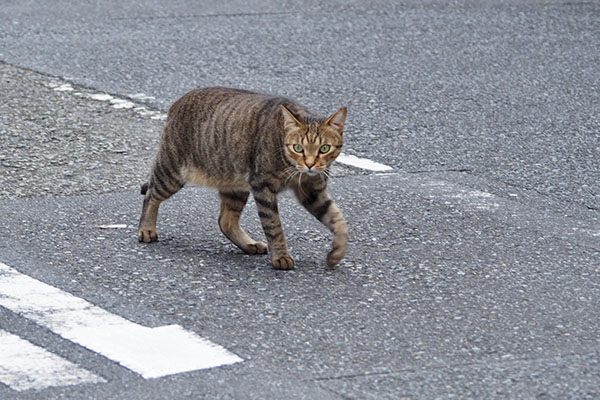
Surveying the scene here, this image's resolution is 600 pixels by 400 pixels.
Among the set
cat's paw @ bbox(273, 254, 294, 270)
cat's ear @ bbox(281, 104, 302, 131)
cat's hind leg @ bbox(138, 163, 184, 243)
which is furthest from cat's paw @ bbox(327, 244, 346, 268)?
cat's hind leg @ bbox(138, 163, 184, 243)

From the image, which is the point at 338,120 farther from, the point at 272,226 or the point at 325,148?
the point at 272,226

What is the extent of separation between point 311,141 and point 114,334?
1.39m

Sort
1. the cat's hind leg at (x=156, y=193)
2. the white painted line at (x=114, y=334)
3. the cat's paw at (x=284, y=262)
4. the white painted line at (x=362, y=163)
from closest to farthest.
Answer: the white painted line at (x=114, y=334) → the cat's paw at (x=284, y=262) → the cat's hind leg at (x=156, y=193) → the white painted line at (x=362, y=163)

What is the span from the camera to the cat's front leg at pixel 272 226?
5.16m

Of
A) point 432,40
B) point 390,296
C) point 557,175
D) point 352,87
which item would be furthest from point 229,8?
point 390,296

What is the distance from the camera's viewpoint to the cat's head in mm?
5039

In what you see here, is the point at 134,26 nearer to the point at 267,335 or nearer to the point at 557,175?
the point at 557,175

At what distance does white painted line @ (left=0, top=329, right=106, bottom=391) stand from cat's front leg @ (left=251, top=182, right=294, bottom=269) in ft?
4.66

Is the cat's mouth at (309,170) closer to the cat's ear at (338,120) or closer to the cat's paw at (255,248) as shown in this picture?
the cat's ear at (338,120)

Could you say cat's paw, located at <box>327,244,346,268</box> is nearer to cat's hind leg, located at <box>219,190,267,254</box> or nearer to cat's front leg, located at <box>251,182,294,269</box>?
cat's front leg, located at <box>251,182,294,269</box>

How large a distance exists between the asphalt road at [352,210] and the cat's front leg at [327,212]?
0.42ft

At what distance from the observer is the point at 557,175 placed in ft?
22.5

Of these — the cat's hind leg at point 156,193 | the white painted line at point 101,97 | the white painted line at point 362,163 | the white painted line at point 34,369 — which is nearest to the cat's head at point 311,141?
the cat's hind leg at point 156,193

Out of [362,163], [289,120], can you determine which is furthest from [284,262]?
[362,163]
